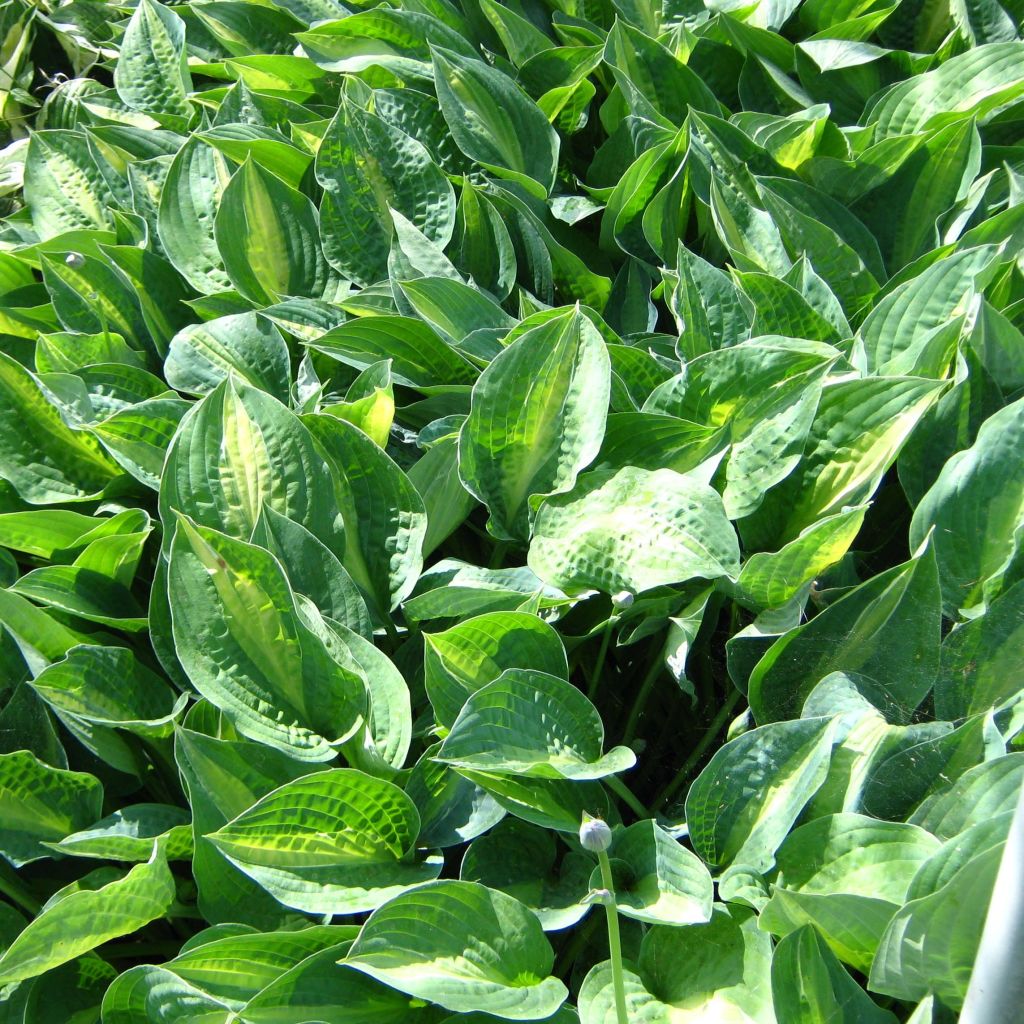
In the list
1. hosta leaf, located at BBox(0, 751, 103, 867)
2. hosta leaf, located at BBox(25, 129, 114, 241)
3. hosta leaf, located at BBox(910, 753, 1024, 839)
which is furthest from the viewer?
hosta leaf, located at BBox(25, 129, 114, 241)

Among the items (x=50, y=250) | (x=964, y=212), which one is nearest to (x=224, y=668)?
(x=50, y=250)

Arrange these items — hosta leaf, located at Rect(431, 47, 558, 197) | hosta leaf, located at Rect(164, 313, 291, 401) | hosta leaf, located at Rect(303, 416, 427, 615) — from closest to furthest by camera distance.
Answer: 1. hosta leaf, located at Rect(303, 416, 427, 615)
2. hosta leaf, located at Rect(164, 313, 291, 401)
3. hosta leaf, located at Rect(431, 47, 558, 197)

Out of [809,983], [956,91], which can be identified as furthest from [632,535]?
[956,91]

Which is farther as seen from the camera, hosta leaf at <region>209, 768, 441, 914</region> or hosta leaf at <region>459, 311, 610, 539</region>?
hosta leaf at <region>459, 311, 610, 539</region>

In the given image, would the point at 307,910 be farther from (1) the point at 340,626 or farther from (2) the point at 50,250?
(2) the point at 50,250

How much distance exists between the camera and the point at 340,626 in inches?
49.0

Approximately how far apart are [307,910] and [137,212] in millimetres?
1296

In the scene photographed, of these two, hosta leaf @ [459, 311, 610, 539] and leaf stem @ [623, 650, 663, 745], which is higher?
hosta leaf @ [459, 311, 610, 539]

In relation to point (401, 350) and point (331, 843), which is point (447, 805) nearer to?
point (331, 843)

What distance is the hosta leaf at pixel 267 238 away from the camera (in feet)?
5.80

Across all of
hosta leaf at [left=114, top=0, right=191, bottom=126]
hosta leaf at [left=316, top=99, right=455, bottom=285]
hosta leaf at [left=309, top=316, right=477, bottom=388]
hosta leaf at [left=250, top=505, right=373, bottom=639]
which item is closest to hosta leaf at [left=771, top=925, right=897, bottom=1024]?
hosta leaf at [left=250, top=505, right=373, bottom=639]

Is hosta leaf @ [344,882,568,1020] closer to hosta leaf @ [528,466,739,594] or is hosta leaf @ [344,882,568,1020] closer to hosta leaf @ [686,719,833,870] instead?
hosta leaf @ [686,719,833,870]

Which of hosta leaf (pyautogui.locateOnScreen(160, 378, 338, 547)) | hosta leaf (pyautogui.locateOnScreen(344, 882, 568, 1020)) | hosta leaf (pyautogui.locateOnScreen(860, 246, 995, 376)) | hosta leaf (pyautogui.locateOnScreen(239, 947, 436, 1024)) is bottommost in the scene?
hosta leaf (pyautogui.locateOnScreen(239, 947, 436, 1024))

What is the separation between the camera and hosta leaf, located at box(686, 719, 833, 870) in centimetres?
108
